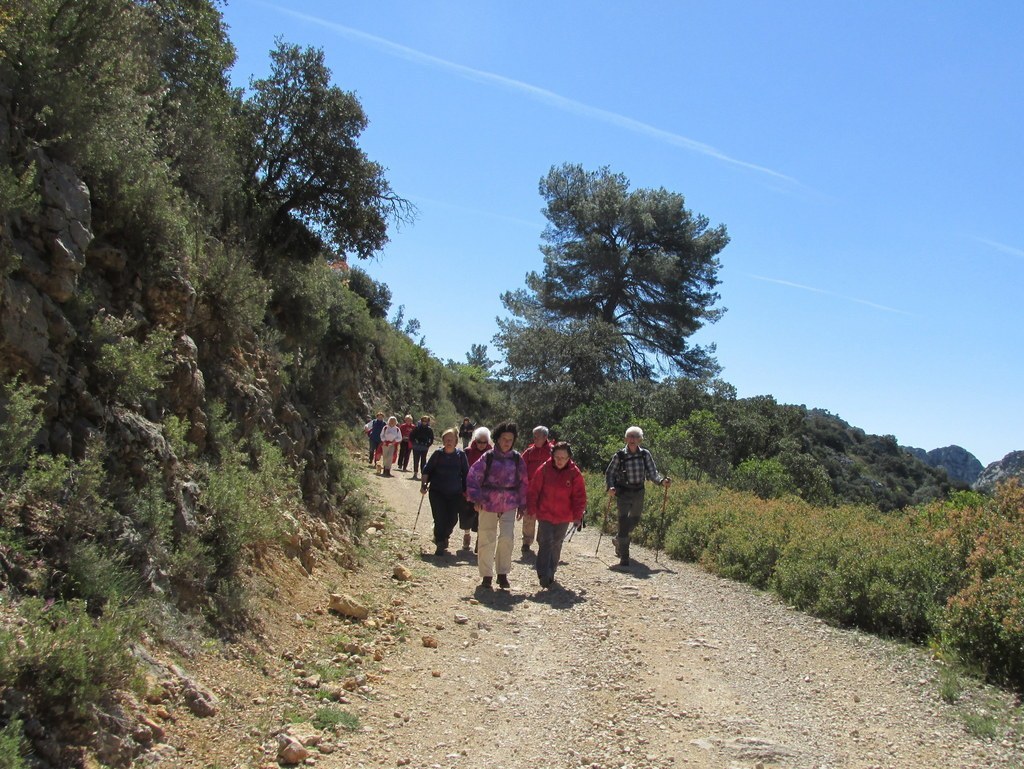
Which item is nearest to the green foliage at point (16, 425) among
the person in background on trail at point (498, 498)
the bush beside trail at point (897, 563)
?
the person in background on trail at point (498, 498)

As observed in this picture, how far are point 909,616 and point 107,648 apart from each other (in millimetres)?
7354

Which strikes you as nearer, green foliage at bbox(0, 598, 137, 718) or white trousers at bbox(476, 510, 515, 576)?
green foliage at bbox(0, 598, 137, 718)

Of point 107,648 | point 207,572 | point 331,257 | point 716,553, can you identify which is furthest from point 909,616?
point 331,257

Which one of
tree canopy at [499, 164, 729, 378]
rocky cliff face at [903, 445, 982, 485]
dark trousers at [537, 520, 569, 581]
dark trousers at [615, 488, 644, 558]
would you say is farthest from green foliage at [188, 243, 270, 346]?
rocky cliff face at [903, 445, 982, 485]

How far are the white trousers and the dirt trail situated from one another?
359 mm

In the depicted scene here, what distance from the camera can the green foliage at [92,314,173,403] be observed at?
568cm

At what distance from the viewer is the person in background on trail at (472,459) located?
11133 millimetres

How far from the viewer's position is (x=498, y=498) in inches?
379

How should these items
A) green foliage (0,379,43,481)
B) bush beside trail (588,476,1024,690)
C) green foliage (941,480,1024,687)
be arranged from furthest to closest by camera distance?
bush beside trail (588,476,1024,690), green foliage (941,480,1024,687), green foliage (0,379,43,481)

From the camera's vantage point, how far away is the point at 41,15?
20.4 feet

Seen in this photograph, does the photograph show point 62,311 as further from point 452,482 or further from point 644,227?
point 644,227

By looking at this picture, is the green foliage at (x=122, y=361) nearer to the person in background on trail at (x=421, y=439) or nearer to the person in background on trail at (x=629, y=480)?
the person in background on trail at (x=629, y=480)

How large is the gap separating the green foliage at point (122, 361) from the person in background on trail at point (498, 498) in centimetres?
448

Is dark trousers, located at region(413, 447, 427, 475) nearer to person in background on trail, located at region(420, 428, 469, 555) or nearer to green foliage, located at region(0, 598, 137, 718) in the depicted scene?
person in background on trail, located at region(420, 428, 469, 555)
